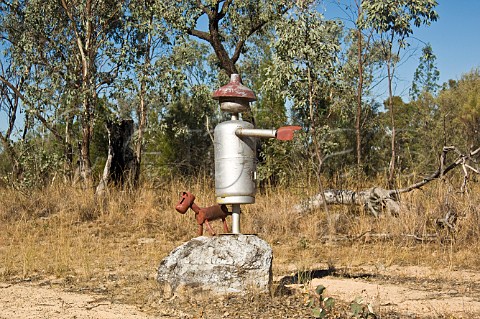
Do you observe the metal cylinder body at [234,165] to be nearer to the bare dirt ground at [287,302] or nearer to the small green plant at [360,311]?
the bare dirt ground at [287,302]

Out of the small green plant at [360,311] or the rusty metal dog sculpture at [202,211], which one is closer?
the small green plant at [360,311]

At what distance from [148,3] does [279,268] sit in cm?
958

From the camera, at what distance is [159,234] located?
1144 cm

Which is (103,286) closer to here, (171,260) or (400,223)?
(171,260)

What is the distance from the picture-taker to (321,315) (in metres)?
4.89

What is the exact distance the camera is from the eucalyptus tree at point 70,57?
1505cm

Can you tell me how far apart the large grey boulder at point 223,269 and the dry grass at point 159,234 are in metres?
0.41

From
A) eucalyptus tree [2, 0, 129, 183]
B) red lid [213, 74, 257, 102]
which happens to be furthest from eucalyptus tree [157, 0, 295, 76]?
red lid [213, 74, 257, 102]

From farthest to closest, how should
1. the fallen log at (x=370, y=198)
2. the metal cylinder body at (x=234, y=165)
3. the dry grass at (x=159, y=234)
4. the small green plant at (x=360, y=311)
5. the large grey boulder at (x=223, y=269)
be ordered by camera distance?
the fallen log at (x=370, y=198)
the dry grass at (x=159, y=234)
the metal cylinder body at (x=234, y=165)
the large grey boulder at (x=223, y=269)
the small green plant at (x=360, y=311)

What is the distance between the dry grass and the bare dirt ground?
368 millimetres

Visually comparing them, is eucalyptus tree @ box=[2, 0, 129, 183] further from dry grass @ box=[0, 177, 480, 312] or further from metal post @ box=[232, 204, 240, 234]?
metal post @ box=[232, 204, 240, 234]

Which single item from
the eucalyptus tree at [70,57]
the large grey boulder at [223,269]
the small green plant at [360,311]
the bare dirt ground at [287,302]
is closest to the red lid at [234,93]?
the large grey boulder at [223,269]

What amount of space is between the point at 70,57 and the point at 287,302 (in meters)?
12.3

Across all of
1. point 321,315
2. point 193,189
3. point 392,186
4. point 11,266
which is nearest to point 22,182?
point 193,189
